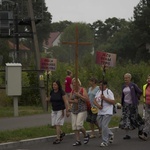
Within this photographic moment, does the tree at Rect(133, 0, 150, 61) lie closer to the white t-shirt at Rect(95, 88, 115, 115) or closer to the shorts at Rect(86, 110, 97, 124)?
the shorts at Rect(86, 110, 97, 124)

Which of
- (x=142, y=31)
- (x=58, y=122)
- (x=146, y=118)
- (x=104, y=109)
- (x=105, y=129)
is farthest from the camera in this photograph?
(x=142, y=31)

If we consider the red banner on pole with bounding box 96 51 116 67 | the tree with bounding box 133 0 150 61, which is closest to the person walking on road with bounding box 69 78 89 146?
the red banner on pole with bounding box 96 51 116 67

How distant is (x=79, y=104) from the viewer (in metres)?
12.0

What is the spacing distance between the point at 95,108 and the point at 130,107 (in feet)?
3.00

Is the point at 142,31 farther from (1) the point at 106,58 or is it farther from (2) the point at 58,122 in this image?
(2) the point at 58,122

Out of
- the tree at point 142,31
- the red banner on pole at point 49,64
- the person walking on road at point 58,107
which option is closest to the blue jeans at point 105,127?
the person walking on road at point 58,107

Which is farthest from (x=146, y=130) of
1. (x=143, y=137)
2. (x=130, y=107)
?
(x=130, y=107)

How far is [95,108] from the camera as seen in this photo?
13.0m

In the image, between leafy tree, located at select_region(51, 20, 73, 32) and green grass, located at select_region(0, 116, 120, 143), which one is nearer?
green grass, located at select_region(0, 116, 120, 143)

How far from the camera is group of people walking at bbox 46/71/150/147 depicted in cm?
1179

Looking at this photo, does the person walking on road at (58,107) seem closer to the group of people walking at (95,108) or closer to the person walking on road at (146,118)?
the group of people walking at (95,108)

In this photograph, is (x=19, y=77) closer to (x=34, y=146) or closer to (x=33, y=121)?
(x=33, y=121)

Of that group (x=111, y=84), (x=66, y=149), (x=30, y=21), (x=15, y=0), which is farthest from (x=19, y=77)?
(x=111, y=84)

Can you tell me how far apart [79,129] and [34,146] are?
116 centimetres
